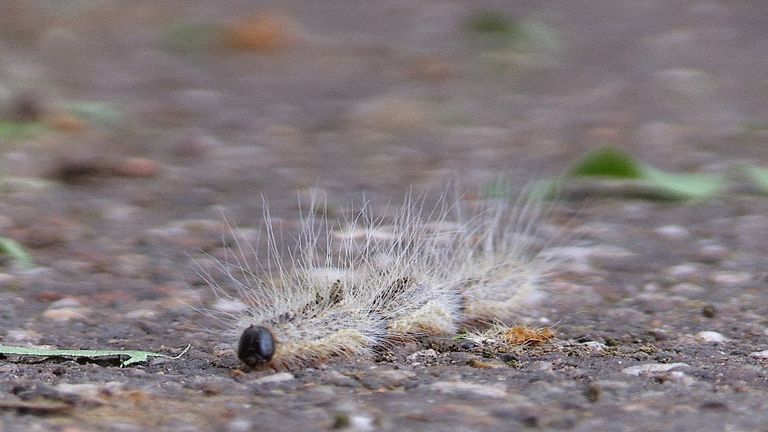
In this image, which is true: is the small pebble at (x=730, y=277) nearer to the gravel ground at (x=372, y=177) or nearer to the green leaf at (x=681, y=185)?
the gravel ground at (x=372, y=177)

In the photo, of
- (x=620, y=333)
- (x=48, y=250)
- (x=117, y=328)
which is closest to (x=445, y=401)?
(x=620, y=333)

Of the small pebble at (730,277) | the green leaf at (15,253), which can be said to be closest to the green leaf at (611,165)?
the small pebble at (730,277)

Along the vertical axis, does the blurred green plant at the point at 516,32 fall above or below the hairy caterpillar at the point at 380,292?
above

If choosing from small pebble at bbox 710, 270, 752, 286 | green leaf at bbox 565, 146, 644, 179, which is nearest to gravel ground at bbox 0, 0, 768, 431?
small pebble at bbox 710, 270, 752, 286

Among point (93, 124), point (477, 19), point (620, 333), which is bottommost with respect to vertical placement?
point (620, 333)

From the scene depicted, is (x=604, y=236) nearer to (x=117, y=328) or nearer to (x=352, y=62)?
(x=117, y=328)

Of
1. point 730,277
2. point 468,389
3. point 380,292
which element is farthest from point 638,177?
point 468,389

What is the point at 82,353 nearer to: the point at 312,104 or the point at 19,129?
the point at 19,129
